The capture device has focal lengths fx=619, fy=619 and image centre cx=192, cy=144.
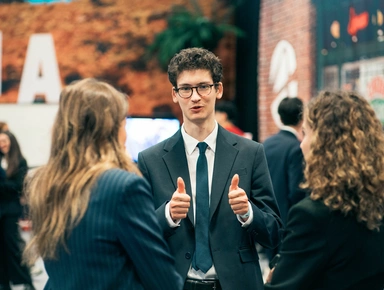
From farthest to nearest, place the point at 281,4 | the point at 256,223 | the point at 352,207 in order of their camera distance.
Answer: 1. the point at 281,4
2. the point at 256,223
3. the point at 352,207

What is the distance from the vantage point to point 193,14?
31.8ft

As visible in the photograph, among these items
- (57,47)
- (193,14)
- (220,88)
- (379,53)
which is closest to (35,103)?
(57,47)

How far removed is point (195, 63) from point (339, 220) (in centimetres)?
90

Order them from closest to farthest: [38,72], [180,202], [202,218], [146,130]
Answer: [180,202] < [202,218] < [146,130] < [38,72]

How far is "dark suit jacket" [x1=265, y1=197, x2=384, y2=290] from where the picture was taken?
180cm

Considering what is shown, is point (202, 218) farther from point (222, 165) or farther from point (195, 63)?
point (195, 63)

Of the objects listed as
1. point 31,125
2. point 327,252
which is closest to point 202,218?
point 327,252

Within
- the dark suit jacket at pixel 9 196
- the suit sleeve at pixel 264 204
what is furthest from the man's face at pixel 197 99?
the dark suit jacket at pixel 9 196

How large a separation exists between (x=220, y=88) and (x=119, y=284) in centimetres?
109

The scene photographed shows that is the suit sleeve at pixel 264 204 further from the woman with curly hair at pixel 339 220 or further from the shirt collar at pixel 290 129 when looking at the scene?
the shirt collar at pixel 290 129

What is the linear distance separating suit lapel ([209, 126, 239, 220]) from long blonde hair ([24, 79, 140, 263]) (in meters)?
0.62

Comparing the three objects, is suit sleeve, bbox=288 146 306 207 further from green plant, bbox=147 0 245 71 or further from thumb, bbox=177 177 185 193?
green plant, bbox=147 0 245 71

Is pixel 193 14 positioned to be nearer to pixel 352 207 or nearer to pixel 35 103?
pixel 35 103

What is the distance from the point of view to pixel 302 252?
182 centimetres
